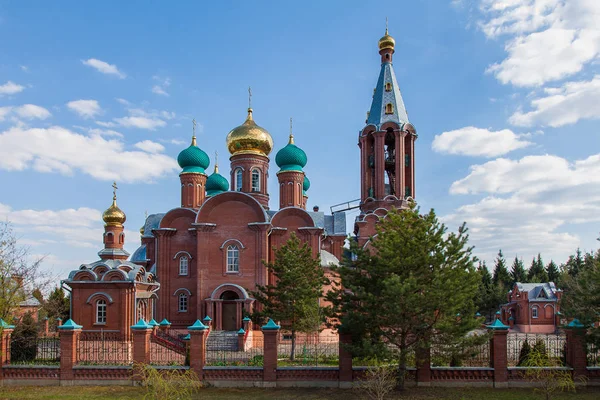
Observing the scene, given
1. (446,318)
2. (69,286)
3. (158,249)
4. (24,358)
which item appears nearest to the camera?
(446,318)

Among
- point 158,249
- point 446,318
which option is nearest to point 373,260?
point 446,318

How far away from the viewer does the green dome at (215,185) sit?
107 ft

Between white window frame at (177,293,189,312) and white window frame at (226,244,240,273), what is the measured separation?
9.72ft

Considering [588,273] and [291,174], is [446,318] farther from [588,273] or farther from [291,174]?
[291,174]

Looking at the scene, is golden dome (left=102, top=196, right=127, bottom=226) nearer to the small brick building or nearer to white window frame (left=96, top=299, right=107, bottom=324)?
white window frame (left=96, top=299, right=107, bottom=324)

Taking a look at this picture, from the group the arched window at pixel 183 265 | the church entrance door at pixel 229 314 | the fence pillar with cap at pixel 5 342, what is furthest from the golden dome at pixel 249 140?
the fence pillar with cap at pixel 5 342

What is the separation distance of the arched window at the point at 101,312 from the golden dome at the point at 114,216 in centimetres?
627

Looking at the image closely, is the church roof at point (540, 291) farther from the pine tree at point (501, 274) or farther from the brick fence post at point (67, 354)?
the brick fence post at point (67, 354)

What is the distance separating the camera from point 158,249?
2803cm

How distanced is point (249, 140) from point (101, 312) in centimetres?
1322

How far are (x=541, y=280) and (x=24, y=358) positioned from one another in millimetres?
47005

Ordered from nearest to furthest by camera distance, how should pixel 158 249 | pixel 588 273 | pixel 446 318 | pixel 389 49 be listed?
pixel 446 318, pixel 588 273, pixel 158 249, pixel 389 49

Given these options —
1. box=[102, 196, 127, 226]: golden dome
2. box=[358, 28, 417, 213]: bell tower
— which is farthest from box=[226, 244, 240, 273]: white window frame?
box=[358, 28, 417, 213]: bell tower

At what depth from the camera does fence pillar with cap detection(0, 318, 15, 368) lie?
1458cm
